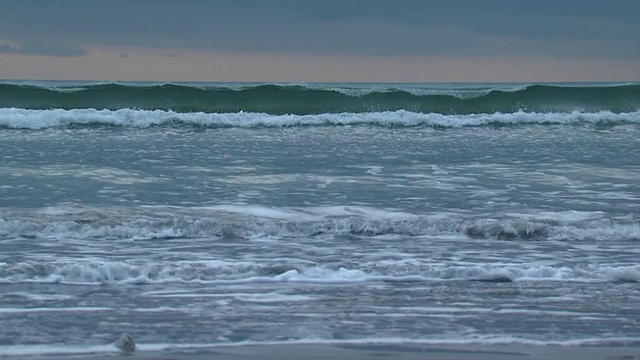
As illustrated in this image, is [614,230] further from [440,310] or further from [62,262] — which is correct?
[62,262]

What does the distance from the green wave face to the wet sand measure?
17.2 m

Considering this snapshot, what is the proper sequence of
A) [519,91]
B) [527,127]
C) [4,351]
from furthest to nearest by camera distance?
[519,91]
[527,127]
[4,351]

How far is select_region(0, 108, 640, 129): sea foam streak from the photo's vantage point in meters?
18.9

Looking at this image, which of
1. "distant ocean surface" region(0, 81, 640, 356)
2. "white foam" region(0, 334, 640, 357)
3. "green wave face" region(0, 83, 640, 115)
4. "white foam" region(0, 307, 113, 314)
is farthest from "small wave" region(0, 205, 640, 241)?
"green wave face" region(0, 83, 640, 115)

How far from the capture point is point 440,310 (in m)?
5.75

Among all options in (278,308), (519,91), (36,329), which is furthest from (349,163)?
(519,91)

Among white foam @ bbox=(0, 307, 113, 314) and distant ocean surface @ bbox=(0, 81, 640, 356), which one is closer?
distant ocean surface @ bbox=(0, 81, 640, 356)

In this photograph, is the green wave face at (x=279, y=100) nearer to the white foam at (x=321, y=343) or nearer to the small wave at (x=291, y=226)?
the small wave at (x=291, y=226)

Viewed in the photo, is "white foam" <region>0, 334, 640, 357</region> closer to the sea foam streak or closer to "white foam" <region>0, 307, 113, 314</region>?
"white foam" <region>0, 307, 113, 314</region>

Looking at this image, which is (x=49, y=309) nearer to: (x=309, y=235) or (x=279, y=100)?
(x=309, y=235)

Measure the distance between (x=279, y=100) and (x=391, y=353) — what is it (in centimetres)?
1834

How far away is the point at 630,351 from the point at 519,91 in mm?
19943

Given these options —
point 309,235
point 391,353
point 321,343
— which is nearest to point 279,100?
point 309,235

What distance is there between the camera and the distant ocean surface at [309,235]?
5.40m
